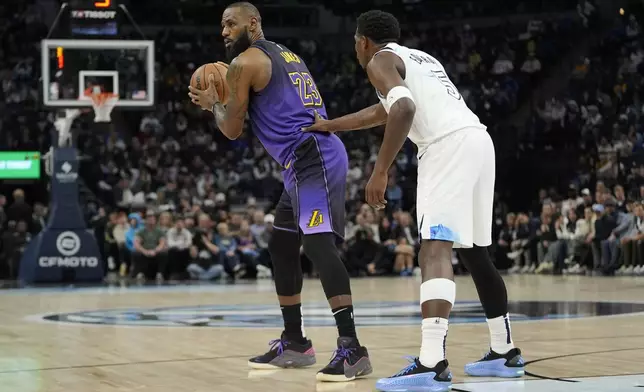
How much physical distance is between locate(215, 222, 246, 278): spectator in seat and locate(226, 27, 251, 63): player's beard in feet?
41.5

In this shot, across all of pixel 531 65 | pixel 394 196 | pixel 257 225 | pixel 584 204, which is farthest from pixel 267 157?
pixel 584 204

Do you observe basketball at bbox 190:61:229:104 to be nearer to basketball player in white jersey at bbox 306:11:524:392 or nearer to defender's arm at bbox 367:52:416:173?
basketball player in white jersey at bbox 306:11:524:392

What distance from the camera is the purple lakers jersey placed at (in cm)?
557

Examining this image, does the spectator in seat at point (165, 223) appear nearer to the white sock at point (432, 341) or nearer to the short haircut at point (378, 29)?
the short haircut at point (378, 29)

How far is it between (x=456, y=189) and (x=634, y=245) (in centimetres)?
1339

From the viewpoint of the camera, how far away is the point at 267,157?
79.9 feet

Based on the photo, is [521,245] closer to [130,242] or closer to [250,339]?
[130,242]

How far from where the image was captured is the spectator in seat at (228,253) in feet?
59.7

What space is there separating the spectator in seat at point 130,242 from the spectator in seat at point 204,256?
3.42ft

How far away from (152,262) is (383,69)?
13.7 m

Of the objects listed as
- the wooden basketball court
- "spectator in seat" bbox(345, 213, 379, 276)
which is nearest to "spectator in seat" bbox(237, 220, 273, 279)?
"spectator in seat" bbox(345, 213, 379, 276)

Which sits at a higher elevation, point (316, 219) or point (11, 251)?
point (316, 219)

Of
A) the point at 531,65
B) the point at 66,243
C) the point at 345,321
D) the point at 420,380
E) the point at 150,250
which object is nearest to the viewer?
the point at 420,380

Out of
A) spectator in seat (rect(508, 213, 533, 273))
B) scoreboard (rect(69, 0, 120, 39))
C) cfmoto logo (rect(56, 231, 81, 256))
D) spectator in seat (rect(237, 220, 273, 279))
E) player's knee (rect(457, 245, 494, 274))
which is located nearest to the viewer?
player's knee (rect(457, 245, 494, 274))
